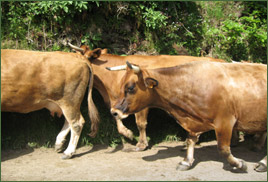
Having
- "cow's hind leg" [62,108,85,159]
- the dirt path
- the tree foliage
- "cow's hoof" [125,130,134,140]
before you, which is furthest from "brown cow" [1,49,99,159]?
the tree foliage

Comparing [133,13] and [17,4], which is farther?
[133,13]

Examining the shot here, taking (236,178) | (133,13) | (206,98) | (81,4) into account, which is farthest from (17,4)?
(236,178)

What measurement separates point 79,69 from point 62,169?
1.72 m

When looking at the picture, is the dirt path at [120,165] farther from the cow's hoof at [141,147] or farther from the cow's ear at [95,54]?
the cow's ear at [95,54]

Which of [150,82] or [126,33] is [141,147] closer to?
[150,82]

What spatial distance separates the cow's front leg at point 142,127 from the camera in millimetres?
6004

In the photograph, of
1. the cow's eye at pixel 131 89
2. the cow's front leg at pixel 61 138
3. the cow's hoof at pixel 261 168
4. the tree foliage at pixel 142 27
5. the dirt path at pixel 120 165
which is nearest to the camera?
the dirt path at pixel 120 165

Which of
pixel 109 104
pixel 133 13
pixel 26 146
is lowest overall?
pixel 26 146

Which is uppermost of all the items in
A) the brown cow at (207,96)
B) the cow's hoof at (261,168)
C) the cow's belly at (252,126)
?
the brown cow at (207,96)

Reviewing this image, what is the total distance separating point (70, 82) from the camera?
5.29m

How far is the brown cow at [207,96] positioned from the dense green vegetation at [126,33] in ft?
5.91

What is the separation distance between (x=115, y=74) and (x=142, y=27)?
2.32m

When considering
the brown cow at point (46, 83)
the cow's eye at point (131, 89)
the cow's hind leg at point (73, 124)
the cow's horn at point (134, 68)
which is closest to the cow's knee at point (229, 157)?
the cow's eye at point (131, 89)

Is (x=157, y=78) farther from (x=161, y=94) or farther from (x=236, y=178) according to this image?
(x=236, y=178)
